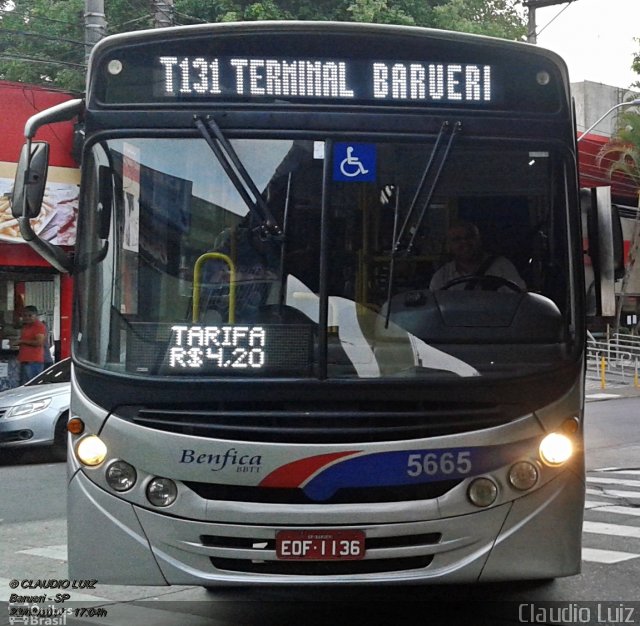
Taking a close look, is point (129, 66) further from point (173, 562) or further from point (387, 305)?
point (173, 562)

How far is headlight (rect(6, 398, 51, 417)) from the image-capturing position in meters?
13.5

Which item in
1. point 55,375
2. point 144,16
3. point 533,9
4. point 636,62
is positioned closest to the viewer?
point 55,375

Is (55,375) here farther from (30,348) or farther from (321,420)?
(321,420)

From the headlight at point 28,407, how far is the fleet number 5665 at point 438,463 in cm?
917

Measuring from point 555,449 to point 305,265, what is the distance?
4.85ft

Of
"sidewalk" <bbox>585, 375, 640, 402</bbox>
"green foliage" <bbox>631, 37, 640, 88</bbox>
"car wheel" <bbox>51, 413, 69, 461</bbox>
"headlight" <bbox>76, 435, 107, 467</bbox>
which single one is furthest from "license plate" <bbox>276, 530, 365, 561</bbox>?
"green foliage" <bbox>631, 37, 640, 88</bbox>

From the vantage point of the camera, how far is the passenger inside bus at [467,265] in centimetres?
557

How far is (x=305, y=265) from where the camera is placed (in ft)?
17.9

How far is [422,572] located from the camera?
530 centimetres

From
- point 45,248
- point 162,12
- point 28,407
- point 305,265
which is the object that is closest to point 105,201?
point 45,248

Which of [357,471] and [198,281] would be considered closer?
[357,471]

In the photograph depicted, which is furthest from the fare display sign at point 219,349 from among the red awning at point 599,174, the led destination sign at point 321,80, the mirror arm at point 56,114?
the red awning at point 599,174

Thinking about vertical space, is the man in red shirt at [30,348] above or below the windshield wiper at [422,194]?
below

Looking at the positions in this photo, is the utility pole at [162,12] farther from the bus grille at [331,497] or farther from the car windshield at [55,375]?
the bus grille at [331,497]
